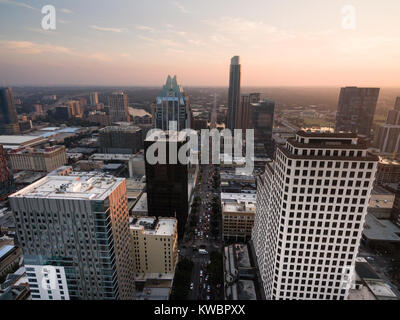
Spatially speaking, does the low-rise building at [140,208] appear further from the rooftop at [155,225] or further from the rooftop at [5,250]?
the rooftop at [5,250]

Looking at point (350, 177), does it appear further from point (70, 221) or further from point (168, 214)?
point (168, 214)

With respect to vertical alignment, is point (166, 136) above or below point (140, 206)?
above

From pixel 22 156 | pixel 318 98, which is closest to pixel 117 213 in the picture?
pixel 22 156

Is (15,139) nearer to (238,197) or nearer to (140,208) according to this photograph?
(140,208)

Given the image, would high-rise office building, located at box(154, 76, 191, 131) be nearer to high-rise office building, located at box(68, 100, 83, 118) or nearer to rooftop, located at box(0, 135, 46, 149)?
rooftop, located at box(0, 135, 46, 149)

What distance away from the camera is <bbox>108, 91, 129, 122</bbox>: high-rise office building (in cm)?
9006

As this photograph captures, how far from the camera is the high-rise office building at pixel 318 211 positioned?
13859mm

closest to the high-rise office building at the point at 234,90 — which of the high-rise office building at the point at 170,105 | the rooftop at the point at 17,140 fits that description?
the high-rise office building at the point at 170,105

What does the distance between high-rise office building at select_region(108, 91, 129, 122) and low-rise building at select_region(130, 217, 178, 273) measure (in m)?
74.2

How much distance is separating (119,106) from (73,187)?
274 feet

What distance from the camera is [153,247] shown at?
79.3 ft

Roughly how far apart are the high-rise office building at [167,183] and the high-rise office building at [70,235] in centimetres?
1201

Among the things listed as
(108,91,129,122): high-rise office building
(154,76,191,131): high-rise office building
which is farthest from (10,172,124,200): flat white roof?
(108,91,129,122): high-rise office building

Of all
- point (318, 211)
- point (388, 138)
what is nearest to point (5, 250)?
point (318, 211)
